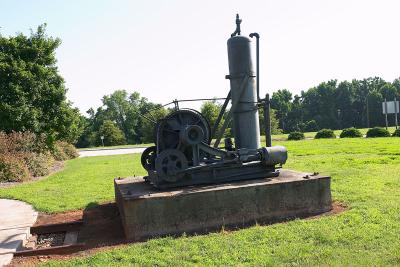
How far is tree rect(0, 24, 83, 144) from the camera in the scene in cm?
2006

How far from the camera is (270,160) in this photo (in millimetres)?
7316

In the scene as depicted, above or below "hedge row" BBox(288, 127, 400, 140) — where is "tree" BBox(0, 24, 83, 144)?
above

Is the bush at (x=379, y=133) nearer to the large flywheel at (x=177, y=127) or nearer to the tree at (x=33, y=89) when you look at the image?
the tree at (x=33, y=89)

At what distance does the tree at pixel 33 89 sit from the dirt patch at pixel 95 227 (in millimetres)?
12676

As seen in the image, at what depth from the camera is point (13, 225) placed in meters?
7.76

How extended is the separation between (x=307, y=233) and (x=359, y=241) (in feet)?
2.34

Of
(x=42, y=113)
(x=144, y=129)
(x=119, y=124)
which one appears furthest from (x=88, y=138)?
(x=42, y=113)

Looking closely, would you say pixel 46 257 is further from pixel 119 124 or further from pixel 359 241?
pixel 119 124

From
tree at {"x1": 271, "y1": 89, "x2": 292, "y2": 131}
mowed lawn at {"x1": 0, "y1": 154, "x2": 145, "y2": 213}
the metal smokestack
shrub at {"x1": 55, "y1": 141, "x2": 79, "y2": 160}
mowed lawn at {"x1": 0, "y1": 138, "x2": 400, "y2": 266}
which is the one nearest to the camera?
mowed lawn at {"x1": 0, "y1": 138, "x2": 400, "y2": 266}

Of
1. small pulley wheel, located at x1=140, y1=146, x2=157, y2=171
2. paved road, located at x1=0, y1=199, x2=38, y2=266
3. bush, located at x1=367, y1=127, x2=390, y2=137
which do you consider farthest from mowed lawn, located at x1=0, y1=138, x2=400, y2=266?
bush, located at x1=367, y1=127, x2=390, y2=137

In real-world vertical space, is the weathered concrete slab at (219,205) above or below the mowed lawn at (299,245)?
above

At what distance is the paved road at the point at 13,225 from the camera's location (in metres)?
6.06

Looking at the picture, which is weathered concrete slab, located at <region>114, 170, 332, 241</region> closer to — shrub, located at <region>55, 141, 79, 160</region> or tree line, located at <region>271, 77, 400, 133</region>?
shrub, located at <region>55, 141, 79, 160</region>

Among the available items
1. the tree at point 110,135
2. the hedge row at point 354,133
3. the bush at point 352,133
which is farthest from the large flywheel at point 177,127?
the tree at point 110,135
